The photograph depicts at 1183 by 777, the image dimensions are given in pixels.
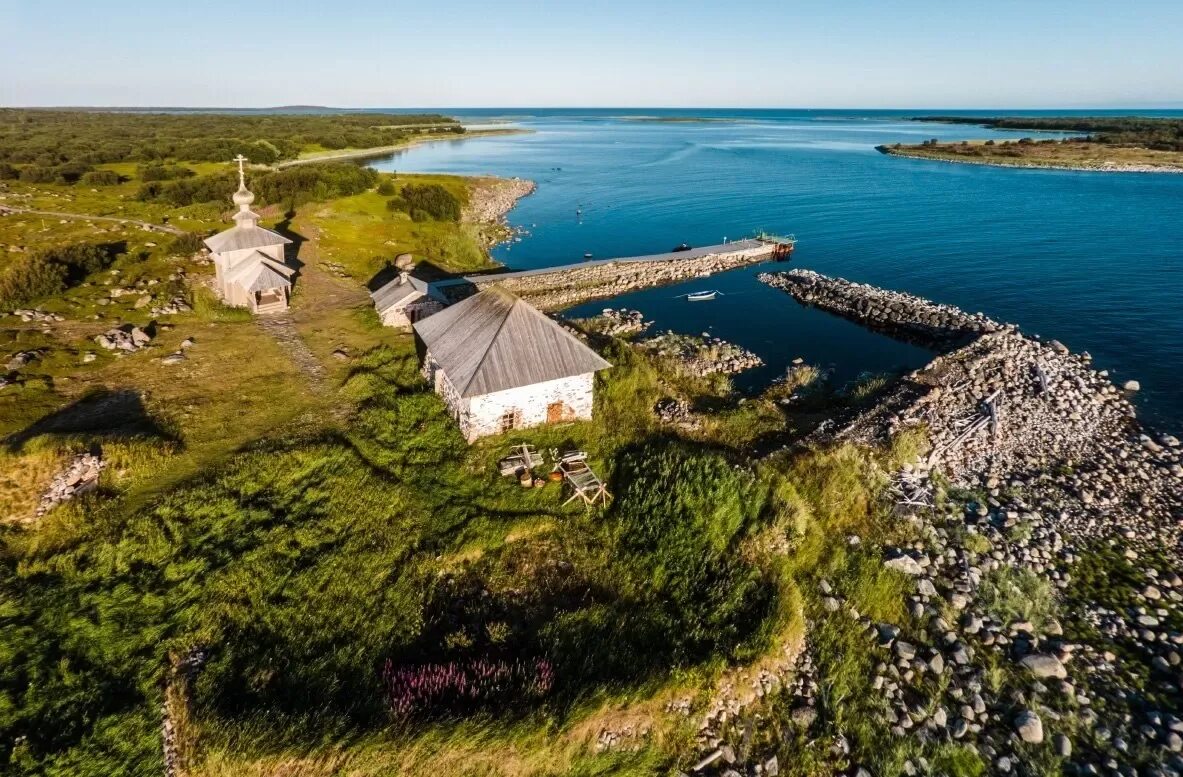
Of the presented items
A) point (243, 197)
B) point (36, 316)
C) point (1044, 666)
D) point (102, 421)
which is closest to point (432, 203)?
point (243, 197)

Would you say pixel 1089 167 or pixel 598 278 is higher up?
pixel 1089 167

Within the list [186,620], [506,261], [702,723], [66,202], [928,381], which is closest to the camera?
[702,723]

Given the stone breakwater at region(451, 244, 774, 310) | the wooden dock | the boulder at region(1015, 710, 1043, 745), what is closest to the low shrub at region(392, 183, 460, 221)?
the wooden dock

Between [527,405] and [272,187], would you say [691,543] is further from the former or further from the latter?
[272,187]

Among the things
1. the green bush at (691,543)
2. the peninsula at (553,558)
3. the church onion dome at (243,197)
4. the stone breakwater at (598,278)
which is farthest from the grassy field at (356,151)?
the green bush at (691,543)

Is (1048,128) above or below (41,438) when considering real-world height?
above

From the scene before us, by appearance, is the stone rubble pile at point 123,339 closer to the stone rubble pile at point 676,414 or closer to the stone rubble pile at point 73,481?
the stone rubble pile at point 73,481

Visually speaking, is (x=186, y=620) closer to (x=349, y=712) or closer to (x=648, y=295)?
(x=349, y=712)

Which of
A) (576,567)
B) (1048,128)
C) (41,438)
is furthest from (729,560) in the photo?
(1048,128)
